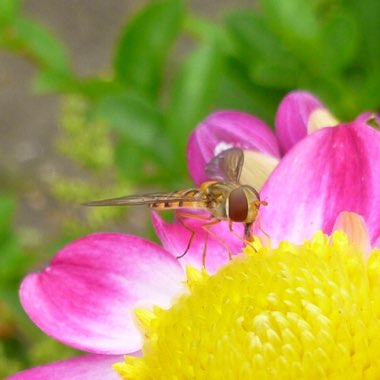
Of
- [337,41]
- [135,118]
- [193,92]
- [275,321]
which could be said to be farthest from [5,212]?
[275,321]

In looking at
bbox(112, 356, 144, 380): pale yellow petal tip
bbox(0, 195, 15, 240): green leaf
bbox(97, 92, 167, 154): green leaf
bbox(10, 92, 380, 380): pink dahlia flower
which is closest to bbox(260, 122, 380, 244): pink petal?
bbox(10, 92, 380, 380): pink dahlia flower

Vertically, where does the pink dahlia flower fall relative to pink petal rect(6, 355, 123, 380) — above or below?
above

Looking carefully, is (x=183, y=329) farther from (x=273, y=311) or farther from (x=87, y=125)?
(x=87, y=125)

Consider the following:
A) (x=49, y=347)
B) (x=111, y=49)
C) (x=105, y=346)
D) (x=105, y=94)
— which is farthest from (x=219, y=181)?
(x=111, y=49)

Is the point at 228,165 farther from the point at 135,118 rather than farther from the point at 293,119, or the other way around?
the point at 135,118

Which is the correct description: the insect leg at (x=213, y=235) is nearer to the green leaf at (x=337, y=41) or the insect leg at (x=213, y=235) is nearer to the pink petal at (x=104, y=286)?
the pink petal at (x=104, y=286)

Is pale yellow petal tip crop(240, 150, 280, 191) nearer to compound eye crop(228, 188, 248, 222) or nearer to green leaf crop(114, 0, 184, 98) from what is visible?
compound eye crop(228, 188, 248, 222)

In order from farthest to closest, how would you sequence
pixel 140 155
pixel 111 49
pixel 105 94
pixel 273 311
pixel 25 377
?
1. pixel 111 49
2. pixel 140 155
3. pixel 105 94
4. pixel 25 377
5. pixel 273 311
